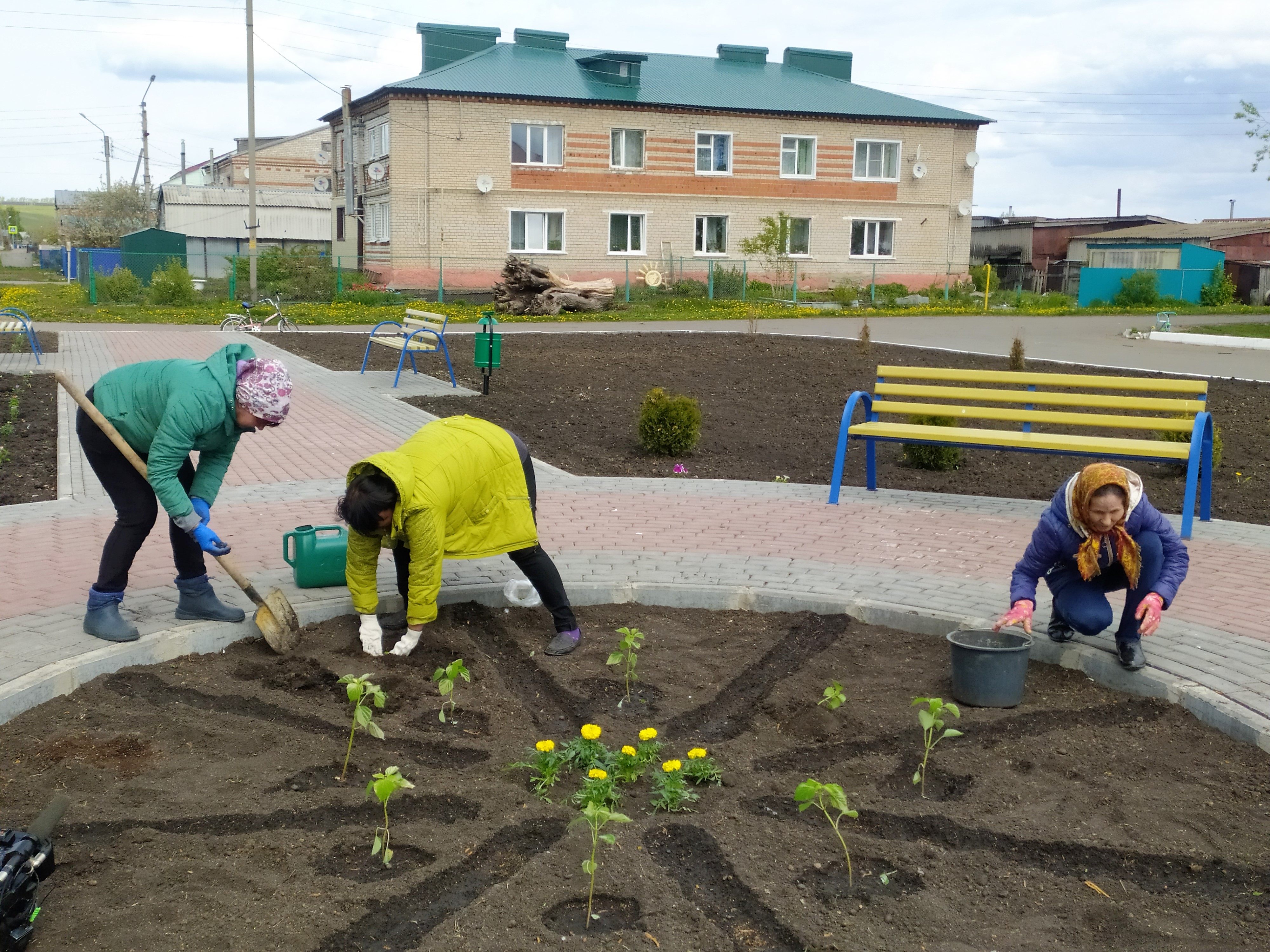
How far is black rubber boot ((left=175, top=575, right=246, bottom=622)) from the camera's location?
5.34 meters

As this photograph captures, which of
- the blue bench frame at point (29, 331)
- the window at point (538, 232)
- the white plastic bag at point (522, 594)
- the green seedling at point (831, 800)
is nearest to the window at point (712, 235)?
the window at point (538, 232)

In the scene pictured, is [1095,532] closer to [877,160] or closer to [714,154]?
[714,154]

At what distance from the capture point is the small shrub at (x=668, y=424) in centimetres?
992

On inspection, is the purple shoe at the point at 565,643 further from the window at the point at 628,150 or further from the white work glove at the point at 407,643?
the window at the point at 628,150

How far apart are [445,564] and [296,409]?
6.44 meters

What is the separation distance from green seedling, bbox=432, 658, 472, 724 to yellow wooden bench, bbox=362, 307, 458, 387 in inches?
365

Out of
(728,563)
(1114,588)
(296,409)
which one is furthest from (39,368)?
(1114,588)

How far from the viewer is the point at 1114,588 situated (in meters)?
5.04

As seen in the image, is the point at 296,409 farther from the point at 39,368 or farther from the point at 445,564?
the point at 445,564

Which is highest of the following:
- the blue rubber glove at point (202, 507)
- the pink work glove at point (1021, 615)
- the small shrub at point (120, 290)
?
the small shrub at point (120, 290)

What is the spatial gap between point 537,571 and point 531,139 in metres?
32.7

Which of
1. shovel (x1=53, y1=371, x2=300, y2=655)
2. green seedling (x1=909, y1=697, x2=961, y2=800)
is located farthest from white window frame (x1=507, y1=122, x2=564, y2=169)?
green seedling (x1=909, y1=697, x2=961, y2=800)

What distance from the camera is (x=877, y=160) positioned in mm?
39781

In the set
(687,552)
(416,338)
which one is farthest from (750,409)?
(687,552)
